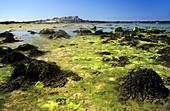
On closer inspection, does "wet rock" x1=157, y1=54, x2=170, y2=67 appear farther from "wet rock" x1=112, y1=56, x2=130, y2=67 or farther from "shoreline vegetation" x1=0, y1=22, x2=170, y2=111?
"wet rock" x1=112, y1=56, x2=130, y2=67

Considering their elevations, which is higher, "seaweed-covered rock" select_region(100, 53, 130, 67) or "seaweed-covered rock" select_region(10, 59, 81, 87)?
"seaweed-covered rock" select_region(10, 59, 81, 87)

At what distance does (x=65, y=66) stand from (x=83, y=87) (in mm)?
3279

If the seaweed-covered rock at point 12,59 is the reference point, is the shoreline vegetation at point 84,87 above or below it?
below

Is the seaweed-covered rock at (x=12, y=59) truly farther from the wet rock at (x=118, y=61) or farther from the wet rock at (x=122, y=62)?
the wet rock at (x=122, y=62)

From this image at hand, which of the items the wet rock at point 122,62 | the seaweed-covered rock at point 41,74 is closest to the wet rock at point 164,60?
the wet rock at point 122,62

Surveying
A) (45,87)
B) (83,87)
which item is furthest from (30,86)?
(83,87)

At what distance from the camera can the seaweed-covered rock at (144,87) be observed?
309 inches

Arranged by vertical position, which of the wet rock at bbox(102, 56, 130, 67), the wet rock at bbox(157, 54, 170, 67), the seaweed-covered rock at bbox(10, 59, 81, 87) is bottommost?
the wet rock at bbox(157, 54, 170, 67)

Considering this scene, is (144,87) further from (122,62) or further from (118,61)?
(118,61)

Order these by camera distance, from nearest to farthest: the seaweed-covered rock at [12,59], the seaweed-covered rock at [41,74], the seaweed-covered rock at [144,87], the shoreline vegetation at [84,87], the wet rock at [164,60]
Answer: the shoreline vegetation at [84,87]
the seaweed-covered rock at [144,87]
the seaweed-covered rock at [41,74]
the seaweed-covered rock at [12,59]
the wet rock at [164,60]

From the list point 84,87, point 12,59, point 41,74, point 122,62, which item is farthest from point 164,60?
point 12,59

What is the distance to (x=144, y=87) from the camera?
8164 mm

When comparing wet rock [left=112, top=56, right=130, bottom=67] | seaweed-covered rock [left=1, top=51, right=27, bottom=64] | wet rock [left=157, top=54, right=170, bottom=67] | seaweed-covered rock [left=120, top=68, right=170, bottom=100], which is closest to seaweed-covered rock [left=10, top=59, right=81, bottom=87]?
seaweed-covered rock [left=120, top=68, right=170, bottom=100]

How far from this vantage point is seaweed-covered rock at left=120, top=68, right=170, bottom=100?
309 inches
